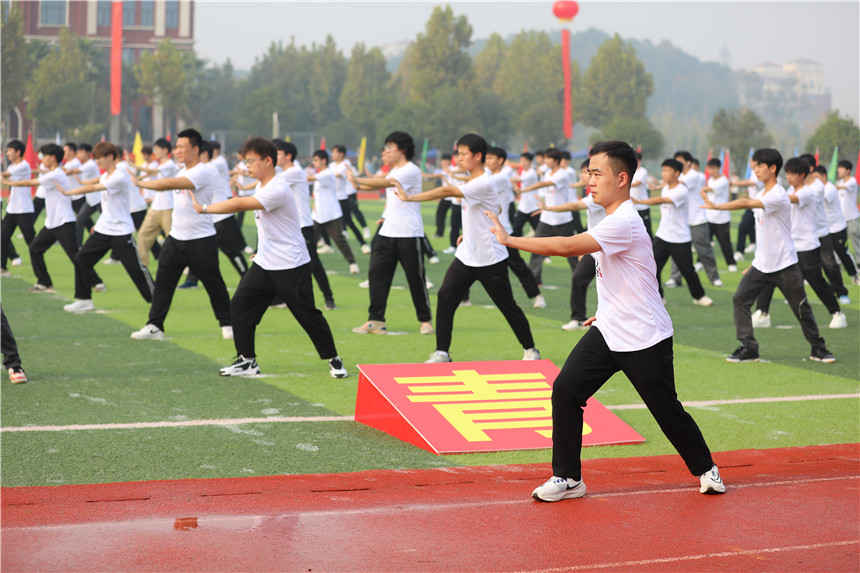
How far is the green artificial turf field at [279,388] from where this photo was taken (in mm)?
6043

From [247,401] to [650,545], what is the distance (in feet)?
12.0

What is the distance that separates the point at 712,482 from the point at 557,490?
0.84 metres

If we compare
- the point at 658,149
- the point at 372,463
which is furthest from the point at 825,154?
the point at 372,463

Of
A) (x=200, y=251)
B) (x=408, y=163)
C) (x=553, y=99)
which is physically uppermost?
(x=553, y=99)

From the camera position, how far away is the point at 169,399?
752cm

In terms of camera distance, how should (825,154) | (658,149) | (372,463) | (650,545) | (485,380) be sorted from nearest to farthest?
(650,545)
(372,463)
(485,380)
(825,154)
(658,149)

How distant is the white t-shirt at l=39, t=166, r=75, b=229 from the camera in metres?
12.9

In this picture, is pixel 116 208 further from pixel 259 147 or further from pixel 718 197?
pixel 718 197

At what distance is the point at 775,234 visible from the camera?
916cm

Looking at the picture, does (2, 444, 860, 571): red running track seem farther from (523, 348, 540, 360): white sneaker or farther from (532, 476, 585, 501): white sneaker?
(523, 348, 540, 360): white sneaker

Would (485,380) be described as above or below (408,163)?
below

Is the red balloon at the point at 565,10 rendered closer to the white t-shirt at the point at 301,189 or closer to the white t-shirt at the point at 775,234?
the white t-shirt at the point at 301,189

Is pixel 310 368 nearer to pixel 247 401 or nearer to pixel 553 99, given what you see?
pixel 247 401

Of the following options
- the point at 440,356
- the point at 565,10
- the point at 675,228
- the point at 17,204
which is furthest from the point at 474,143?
the point at 565,10
